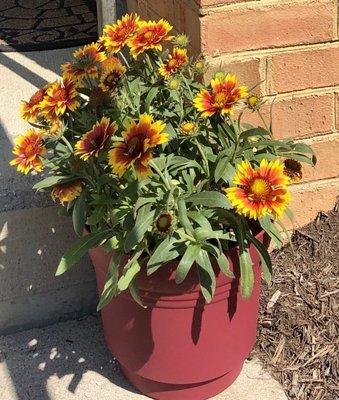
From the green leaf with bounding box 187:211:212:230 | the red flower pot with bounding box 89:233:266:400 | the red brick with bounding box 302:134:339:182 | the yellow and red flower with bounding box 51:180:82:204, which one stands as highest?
the yellow and red flower with bounding box 51:180:82:204

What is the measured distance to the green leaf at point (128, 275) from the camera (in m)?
2.11

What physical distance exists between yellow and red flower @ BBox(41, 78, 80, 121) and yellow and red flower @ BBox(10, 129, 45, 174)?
0.26ft

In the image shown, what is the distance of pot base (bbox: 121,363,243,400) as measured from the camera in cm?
248

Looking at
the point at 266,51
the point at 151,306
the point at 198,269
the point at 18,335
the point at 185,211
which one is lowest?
the point at 18,335

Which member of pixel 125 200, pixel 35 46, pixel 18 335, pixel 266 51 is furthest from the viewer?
pixel 35 46

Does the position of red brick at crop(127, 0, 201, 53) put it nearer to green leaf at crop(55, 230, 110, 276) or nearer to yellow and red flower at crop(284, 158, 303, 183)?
yellow and red flower at crop(284, 158, 303, 183)

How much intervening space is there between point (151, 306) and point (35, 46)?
237 cm

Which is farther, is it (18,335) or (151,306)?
(18,335)

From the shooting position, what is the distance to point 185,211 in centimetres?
206

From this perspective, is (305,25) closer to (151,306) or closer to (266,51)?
(266,51)

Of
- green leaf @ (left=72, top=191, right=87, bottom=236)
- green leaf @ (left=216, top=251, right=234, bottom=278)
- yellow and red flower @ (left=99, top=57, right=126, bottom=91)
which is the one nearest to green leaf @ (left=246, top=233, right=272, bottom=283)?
green leaf @ (left=216, top=251, right=234, bottom=278)

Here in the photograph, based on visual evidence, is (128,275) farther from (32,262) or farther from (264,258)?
(32,262)

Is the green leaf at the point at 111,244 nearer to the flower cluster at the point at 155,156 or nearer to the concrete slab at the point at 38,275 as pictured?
the flower cluster at the point at 155,156

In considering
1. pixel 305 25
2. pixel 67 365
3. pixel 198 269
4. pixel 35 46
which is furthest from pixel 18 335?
pixel 35 46
